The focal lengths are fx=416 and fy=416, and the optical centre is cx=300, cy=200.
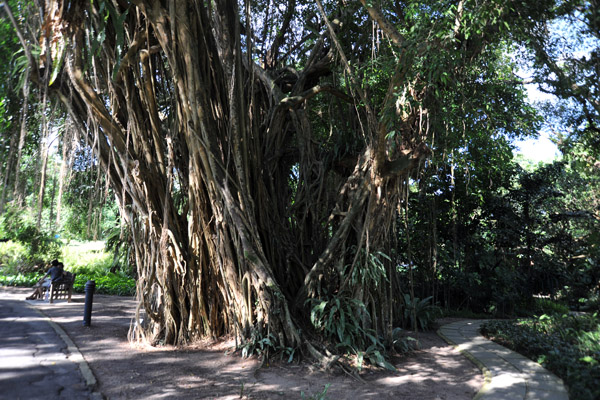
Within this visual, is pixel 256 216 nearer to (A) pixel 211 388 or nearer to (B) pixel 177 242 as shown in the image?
(B) pixel 177 242

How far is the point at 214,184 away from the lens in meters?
4.90

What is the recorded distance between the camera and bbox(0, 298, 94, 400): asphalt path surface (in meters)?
3.53

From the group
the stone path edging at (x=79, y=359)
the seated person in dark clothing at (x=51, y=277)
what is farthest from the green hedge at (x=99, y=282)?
the stone path edging at (x=79, y=359)

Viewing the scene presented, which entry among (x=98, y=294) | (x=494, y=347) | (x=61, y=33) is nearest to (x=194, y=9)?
(x=61, y=33)

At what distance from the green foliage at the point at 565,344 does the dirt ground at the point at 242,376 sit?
2.56ft

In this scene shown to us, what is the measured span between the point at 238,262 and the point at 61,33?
2.89 m

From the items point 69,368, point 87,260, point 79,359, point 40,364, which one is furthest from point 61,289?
point 69,368

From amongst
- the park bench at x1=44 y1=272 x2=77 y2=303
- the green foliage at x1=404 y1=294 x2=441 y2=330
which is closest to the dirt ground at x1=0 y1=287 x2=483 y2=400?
the green foliage at x1=404 y1=294 x2=441 y2=330

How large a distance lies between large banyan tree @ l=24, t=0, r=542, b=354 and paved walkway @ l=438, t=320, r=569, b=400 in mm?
1231

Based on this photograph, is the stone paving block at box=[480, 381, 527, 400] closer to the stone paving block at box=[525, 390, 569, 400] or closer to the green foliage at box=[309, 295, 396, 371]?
the stone paving block at box=[525, 390, 569, 400]

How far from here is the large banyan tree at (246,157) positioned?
4.67 m

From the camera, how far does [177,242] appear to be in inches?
205

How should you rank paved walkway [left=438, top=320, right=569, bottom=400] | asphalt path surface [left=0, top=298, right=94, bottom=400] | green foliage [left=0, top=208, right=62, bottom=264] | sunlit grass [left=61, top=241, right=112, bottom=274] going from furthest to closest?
sunlit grass [left=61, top=241, right=112, bottom=274], green foliage [left=0, top=208, right=62, bottom=264], paved walkway [left=438, top=320, right=569, bottom=400], asphalt path surface [left=0, top=298, right=94, bottom=400]

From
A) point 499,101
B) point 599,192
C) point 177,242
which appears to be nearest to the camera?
point 177,242
